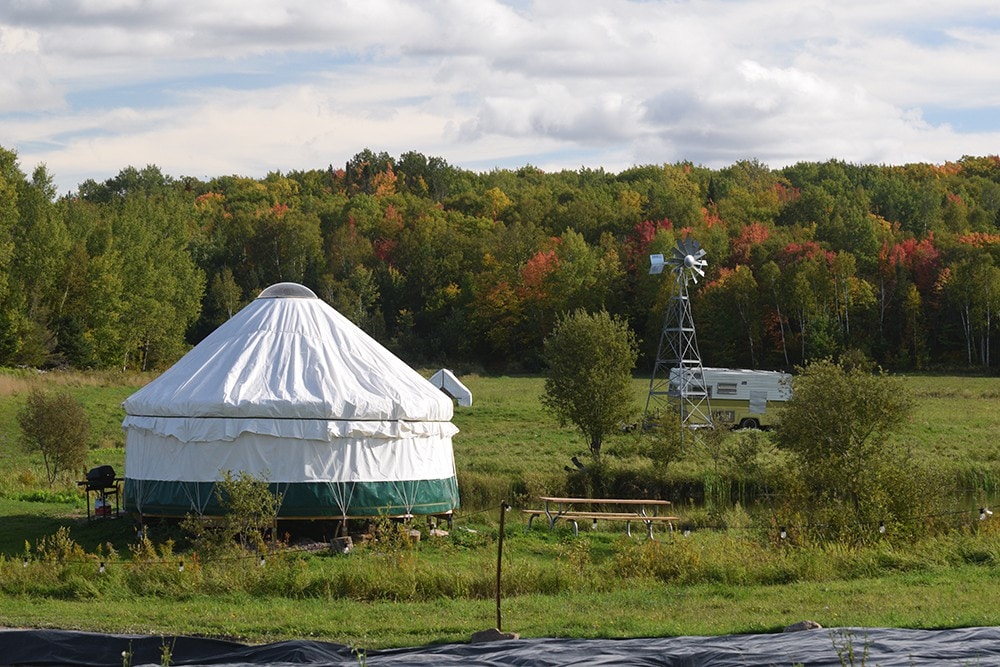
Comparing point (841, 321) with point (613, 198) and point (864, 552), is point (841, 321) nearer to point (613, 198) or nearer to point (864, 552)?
point (613, 198)

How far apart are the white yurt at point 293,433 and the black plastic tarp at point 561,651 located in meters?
7.73

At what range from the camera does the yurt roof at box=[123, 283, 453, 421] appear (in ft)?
60.6

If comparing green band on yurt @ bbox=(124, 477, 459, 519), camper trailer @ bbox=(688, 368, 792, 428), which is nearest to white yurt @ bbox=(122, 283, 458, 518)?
green band on yurt @ bbox=(124, 477, 459, 519)

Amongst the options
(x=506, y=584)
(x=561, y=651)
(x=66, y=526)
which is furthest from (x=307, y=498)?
(x=561, y=651)

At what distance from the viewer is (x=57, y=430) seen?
2595 centimetres

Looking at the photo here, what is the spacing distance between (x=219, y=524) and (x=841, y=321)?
1964 inches

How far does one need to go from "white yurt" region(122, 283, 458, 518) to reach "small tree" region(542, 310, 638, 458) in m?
9.23

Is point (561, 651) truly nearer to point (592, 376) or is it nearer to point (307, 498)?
point (307, 498)

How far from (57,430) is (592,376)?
12.1m

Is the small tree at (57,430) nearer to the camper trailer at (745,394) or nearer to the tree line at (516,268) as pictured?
the camper trailer at (745,394)

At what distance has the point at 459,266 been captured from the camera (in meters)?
71.7

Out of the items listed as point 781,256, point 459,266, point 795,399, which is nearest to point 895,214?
point 781,256

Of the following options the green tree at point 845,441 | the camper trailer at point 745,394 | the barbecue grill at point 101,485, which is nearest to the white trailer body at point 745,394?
the camper trailer at point 745,394

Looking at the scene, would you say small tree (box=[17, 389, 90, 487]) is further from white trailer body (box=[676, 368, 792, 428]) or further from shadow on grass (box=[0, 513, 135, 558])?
white trailer body (box=[676, 368, 792, 428])
